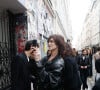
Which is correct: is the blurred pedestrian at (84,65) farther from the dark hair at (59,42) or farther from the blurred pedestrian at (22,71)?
the dark hair at (59,42)

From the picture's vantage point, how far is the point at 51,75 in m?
3.72

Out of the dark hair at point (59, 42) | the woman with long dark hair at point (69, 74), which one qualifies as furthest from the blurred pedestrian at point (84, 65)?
the dark hair at point (59, 42)

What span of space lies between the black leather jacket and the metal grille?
2.03m

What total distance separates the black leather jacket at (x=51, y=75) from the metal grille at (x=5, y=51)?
2.03 metres

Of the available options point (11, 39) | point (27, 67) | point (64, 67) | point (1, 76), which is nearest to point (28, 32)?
point (11, 39)

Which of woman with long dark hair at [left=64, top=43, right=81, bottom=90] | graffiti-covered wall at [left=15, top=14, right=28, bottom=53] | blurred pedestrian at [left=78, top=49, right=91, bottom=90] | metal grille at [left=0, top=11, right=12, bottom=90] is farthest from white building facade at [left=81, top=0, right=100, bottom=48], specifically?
woman with long dark hair at [left=64, top=43, right=81, bottom=90]

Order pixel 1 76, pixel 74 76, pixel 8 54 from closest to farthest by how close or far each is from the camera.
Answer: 1. pixel 74 76
2. pixel 1 76
3. pixel 8 54

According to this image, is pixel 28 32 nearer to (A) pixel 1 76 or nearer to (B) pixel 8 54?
(B) pixel 8 54

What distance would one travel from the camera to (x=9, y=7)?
6090mm

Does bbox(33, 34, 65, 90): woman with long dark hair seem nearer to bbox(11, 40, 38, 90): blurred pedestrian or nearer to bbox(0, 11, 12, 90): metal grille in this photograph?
bbox(11, 40, 38, 90): blurred pedestrian

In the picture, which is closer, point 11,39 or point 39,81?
point 39,81

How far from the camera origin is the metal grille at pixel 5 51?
19.0ft

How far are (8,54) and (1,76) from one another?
0.54 m

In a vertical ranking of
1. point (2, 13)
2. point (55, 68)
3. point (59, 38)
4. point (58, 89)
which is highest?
point (2, 13)
